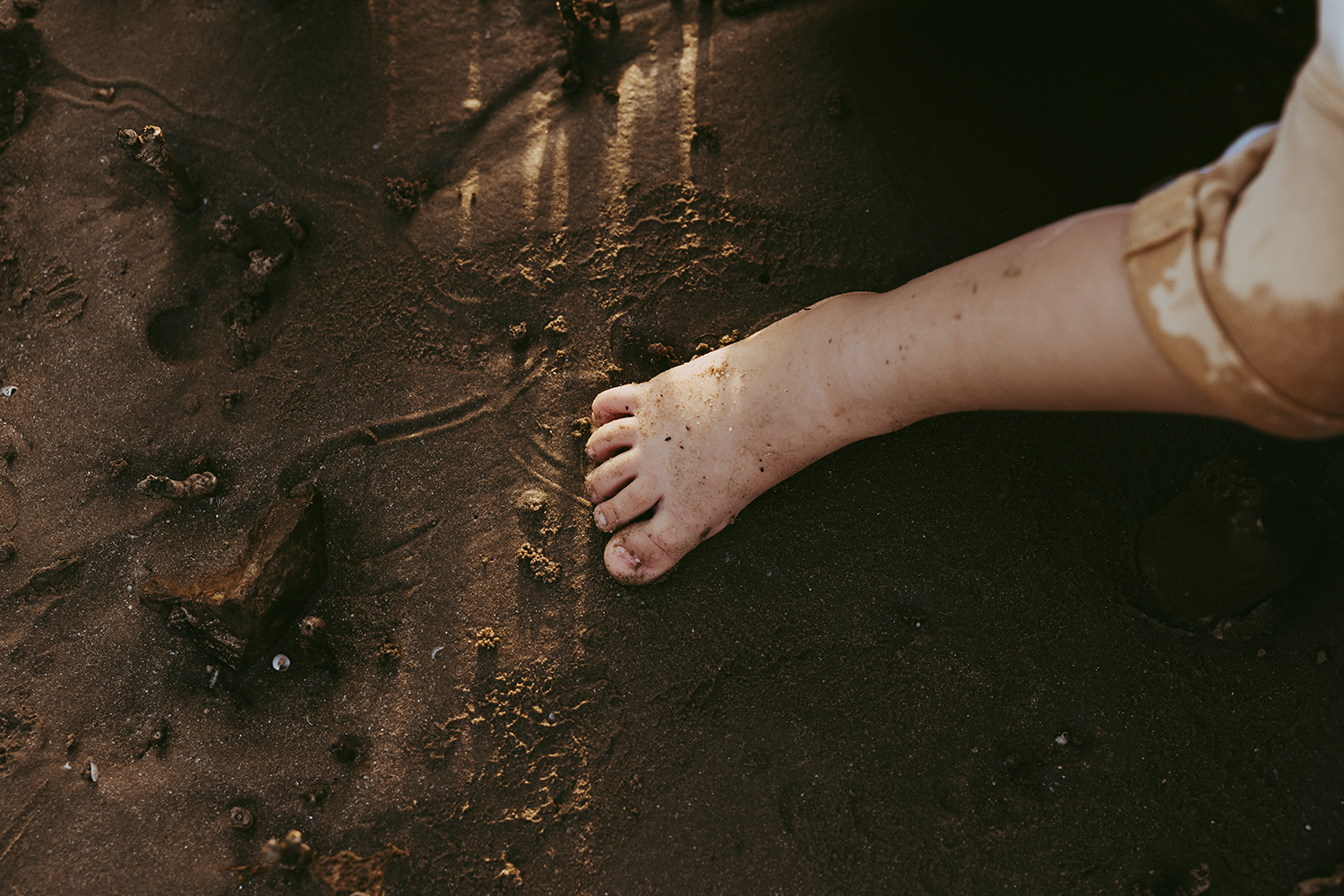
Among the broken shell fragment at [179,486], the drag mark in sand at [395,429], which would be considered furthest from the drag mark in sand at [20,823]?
the drag mark in sand at [395,429]

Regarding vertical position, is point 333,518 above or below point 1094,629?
above

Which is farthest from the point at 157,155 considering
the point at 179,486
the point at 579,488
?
the point at 579,488

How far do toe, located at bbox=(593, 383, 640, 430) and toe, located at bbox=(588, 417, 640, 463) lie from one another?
27 millimetres

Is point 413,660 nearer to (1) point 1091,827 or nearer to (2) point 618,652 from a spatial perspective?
(2) point 618,652

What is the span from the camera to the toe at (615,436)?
2117 mm

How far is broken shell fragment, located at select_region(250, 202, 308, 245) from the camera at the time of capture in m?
2.22

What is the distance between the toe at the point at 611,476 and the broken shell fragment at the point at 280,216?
1142 mm

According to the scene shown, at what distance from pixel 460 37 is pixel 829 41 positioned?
118cm

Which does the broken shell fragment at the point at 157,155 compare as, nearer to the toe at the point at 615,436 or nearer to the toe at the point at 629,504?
the toe at the point at 615,436

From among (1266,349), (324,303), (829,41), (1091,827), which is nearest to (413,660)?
(324,303)

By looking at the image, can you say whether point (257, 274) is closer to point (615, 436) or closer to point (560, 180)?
point (560, 180)

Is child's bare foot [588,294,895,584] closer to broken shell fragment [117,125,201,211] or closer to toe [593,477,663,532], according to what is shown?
toe [593,477,663,532]

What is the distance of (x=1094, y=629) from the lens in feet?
6.59

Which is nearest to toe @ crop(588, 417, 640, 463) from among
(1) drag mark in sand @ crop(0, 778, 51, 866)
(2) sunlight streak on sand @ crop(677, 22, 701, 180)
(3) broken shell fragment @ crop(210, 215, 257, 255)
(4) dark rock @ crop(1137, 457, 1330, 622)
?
(2) sunlight streak on sand @ crop(677, 22, 701, 180)
